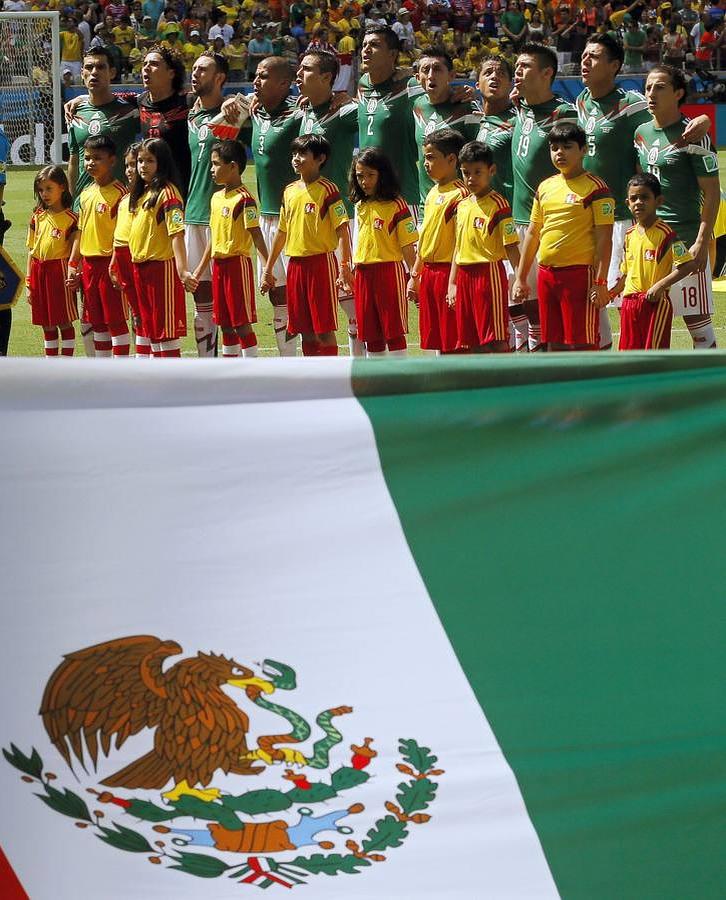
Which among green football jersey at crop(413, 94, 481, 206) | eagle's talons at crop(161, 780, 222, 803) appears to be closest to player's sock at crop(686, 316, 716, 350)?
green football jersey at crop(413, 94, 481, 206)

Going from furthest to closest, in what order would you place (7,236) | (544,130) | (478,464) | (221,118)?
(7,236), (221,118), (544,130), (478,464)

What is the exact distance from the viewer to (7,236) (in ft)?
52.7

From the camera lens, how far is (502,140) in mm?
8117

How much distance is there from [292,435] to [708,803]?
3.15ft

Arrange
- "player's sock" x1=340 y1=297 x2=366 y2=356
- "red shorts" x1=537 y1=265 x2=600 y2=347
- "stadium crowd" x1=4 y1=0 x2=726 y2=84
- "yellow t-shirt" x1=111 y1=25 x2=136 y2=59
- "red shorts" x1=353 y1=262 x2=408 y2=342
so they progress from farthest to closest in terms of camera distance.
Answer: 1. "yellow t-shirt" x1=111 y1=25 x2=136 y2=59
2. "stadium crowd" x1=4 y1=0 x2=726 y2=84
3. "player's sock" x1=340 y1=297 x2=366 y2=356
4. "red shorts" x1=353 y1=262 x2=408 y2=342
5. "red shorts" x1=537 y1=265 x2=600 y2=347

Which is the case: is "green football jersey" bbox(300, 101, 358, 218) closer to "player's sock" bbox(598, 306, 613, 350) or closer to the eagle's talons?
"player's sock" bbox(598, 306, 613, 350)

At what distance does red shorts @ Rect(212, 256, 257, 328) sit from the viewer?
8.09 m

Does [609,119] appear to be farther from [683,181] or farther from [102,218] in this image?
[102,218]

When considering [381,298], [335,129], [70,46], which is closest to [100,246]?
[335,129]

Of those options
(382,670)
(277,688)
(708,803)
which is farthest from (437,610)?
(708,803)

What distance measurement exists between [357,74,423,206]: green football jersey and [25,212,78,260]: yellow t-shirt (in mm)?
1866

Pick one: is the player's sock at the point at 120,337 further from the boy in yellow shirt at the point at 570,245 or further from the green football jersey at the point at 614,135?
the green football jersey at the point at 614,135

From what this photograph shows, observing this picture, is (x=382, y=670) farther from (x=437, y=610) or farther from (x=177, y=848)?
(x=177, y=848)

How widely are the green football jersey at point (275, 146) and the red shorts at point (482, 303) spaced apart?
1.87m
